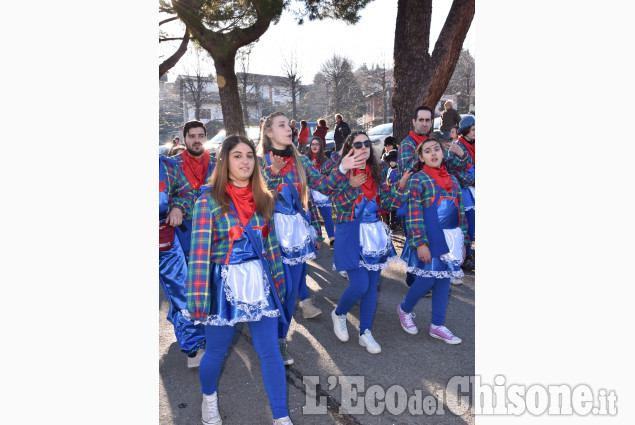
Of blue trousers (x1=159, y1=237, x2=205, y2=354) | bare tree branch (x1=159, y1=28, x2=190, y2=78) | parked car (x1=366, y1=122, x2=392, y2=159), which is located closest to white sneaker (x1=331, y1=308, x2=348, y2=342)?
blue trousers (x1=159, y1=237, x2=205, y2=354)

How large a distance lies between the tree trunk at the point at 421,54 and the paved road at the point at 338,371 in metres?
4.69

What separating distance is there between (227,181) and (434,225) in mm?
1859

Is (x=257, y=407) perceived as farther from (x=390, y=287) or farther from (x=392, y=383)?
(x=390, y=287)

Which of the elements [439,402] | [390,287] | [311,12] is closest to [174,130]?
[311,12]

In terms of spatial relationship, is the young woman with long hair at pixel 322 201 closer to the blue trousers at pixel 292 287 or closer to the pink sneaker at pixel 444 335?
the blue trousers at pixel 292 287

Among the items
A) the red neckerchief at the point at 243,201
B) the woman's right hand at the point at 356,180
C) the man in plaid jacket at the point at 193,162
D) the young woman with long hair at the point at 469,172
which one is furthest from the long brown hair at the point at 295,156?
the young woman with long hair at the point at 469,172

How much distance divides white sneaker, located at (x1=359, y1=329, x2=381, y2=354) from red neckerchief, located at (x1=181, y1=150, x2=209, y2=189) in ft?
6.88

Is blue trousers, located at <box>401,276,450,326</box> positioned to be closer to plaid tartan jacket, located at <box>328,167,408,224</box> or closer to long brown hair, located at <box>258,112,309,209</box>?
plaid tartan jacket, located at <box>328,167,408,224</box>

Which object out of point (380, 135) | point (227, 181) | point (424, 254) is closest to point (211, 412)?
point (227, 181)

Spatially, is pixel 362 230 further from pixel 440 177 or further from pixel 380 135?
pixel 380 135

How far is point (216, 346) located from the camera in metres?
2.74

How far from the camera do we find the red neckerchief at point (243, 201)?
2709mm

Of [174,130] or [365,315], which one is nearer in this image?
[365,315]

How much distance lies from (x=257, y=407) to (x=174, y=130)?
36.6m
